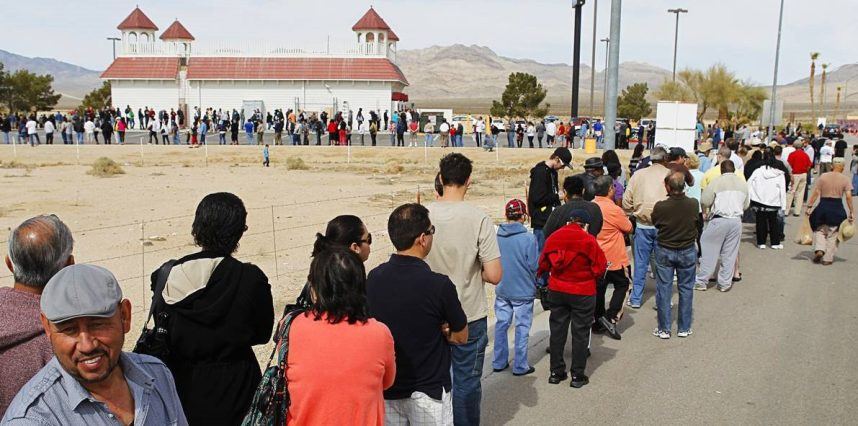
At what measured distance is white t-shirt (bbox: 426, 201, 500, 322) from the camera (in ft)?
16.5

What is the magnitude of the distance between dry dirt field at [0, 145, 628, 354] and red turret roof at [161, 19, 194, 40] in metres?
20.8

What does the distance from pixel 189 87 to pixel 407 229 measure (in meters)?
54.9

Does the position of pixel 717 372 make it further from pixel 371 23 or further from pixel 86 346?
pixel 371 23

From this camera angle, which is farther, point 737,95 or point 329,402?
point 737,95

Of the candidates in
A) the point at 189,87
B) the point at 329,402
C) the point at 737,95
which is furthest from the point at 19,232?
the point at 737,95

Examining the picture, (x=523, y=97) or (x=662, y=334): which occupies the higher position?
(x=523, y=97)

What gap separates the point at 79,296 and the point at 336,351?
1.23m

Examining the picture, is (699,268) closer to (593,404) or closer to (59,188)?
(593,404)

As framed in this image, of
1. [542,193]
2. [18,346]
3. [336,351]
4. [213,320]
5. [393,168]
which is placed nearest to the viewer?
[18,346]

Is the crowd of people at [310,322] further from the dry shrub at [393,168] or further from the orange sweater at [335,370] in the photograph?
the dry shrub at [393,168]

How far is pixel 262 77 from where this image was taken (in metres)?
54.9

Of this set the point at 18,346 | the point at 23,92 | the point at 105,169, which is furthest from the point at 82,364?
the point at 23,92

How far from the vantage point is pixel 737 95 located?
64.1m

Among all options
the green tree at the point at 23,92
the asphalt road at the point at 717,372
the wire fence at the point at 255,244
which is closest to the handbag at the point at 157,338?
the asphalt road at the point at 717,372
